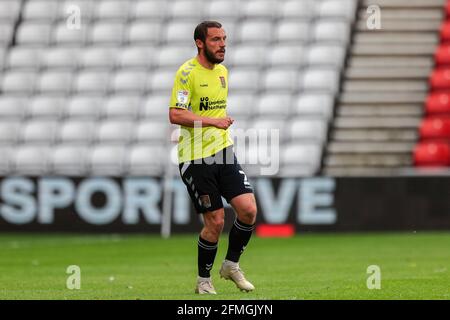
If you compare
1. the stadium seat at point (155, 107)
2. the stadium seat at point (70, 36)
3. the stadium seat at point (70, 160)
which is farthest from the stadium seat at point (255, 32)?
the stadium seat at point (70, 160)

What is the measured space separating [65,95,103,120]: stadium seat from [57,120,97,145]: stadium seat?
5.0 inches

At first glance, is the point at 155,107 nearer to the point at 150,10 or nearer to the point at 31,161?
the point at 31,161

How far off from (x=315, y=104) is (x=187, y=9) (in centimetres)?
389

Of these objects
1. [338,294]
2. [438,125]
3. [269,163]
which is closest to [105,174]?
[269,163]

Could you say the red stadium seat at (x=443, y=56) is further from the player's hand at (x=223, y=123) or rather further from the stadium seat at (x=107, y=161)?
the player's hand at (x=223, y=123)

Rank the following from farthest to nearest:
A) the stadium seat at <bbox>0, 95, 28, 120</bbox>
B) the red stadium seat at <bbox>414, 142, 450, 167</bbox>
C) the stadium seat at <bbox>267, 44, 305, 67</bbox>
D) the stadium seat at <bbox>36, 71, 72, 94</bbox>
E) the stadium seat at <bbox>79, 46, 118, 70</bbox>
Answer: the stadium seat at <bbox>79, 46, 118, 70</bbox>, the stadium seat at <bbox>36, 71, 72, 94</bbox>, the stadium seat at <bbox>0, 95, 28, 120</bbox>, the stadium seat at <bbox>267, 44, 305, 67</bbox>, the red stadium seat at <bbox>414, 142, 450, 167</bbox>

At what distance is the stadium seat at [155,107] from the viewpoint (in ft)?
75.7

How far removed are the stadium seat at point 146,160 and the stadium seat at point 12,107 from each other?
2524 mm

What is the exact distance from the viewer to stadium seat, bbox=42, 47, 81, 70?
956 inches

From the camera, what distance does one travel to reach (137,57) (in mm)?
24125

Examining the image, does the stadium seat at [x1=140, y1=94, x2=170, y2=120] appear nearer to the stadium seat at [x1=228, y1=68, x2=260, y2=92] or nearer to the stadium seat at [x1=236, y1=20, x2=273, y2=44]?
the stadium seat at [x1=228, y1=68, x2=260, y2=92]

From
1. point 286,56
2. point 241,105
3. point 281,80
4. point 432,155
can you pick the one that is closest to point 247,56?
point 286,56

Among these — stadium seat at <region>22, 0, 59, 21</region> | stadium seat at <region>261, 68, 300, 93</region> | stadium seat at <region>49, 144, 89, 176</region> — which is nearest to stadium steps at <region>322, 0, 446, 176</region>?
stadium seat at <region>261, 68, 300, 93</region>

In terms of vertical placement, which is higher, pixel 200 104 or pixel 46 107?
pixel 200 104
